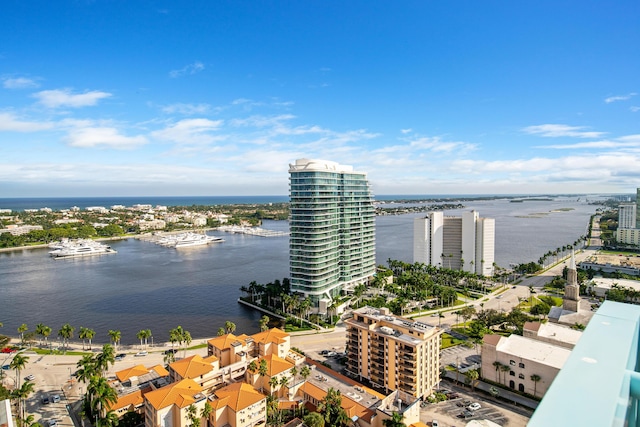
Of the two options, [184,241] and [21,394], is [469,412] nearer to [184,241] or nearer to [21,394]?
[21,394]

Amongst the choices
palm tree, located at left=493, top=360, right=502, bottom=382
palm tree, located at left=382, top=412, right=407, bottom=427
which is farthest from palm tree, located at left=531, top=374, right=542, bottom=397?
palm tree, located at left=382, top=412, right=407, bottom=427

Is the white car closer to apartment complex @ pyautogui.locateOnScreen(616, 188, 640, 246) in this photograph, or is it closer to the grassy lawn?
the grassy lawn

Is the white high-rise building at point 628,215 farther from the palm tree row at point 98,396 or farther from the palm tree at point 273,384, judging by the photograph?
the palm tree row at point 98,396

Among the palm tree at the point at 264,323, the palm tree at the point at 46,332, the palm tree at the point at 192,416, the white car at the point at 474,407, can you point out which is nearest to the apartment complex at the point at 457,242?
the palm tree at the point at 264,323

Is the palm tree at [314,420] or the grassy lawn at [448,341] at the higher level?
the palm tree at [314,420]

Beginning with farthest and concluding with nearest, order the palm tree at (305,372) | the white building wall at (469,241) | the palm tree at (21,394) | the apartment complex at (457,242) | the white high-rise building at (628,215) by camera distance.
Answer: the white high-rise building at (628,215) < the white building wall at (469,241) < the apartment complex at (457,242) < the palm tree at (305,372) < the palm tree at (21,394)

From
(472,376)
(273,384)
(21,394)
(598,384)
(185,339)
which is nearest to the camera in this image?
(598,384)

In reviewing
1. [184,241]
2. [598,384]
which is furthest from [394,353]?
[184,241]

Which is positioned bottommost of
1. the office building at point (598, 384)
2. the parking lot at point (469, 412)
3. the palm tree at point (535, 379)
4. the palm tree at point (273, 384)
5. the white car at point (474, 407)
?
the parking lot at point (469, 412)
